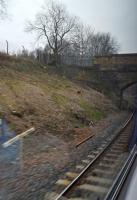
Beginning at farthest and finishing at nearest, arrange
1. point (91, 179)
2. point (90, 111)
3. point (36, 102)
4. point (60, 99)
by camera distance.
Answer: point (90, 111) → point (60, 99) → point (36, 102) → point (91, 179)

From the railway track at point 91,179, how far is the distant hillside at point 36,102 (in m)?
3.20

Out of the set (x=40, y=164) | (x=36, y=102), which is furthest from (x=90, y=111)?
(x=40, y=164)

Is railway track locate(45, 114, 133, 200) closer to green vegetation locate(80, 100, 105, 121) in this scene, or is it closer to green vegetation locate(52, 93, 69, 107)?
green vegetation locate(52, 93, 69, 107)

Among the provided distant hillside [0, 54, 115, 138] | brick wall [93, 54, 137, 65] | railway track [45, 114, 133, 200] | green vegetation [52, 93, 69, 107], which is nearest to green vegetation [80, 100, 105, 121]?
distant hillside [0, 54, 115, 138]

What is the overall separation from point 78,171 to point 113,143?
467 centimetres

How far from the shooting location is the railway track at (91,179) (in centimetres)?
636

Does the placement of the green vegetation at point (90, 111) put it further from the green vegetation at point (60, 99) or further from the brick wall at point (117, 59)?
the brick wall at point (117, 59)

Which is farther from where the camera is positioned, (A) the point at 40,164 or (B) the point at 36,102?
(B) the point at 36,102

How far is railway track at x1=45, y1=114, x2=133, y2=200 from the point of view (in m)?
6.36

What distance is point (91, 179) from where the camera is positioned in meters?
7.43

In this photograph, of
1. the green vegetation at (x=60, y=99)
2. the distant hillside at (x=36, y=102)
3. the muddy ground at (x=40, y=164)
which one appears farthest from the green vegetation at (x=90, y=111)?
the muddy ground at (x=40, y=164)

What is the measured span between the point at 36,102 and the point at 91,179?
A: 813 centimetres

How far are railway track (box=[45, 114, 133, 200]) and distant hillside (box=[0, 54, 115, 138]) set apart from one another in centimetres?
320

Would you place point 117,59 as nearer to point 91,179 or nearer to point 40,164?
point 40,164
